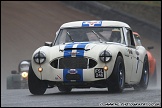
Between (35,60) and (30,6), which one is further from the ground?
(30,6)

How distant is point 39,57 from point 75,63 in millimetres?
676

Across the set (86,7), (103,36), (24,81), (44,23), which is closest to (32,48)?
(44,23)

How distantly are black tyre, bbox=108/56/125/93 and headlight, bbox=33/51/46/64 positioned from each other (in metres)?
1.22

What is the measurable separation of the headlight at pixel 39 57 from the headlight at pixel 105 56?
1.03m

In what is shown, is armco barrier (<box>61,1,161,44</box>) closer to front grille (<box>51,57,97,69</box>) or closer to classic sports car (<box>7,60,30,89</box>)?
classic sports car (<box>7,60,30,89</box>)

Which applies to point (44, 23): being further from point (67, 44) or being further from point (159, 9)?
point (67, 44)

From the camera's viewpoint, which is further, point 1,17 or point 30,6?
point 30,6

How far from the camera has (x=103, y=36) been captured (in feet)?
45.8

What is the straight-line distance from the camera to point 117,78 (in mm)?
12656

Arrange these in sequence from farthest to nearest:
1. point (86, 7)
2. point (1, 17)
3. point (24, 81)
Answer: point (86, 7)
point (1, 17)
point (24, 81)

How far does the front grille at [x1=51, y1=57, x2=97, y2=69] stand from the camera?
1260cm

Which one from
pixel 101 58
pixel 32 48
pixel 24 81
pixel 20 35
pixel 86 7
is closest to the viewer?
pixel 101 58

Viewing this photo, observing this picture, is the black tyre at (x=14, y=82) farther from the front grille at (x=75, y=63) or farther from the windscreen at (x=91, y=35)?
the front grille at (x=75, y=63)

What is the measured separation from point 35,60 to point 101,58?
3.98 ft
